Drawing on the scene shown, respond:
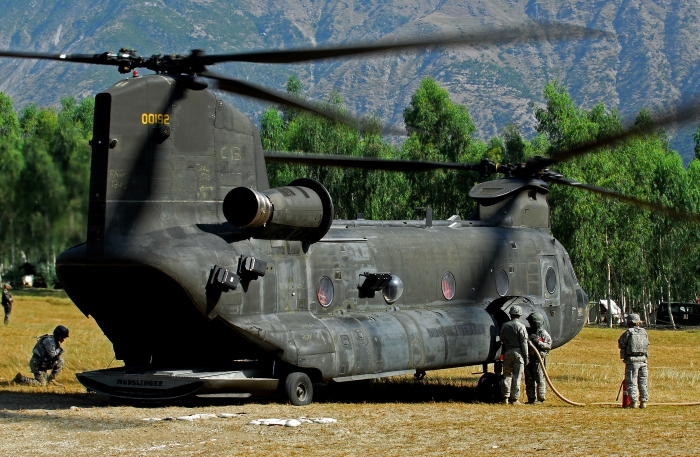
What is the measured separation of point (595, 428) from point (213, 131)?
25.1ft

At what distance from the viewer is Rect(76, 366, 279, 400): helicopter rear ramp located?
50.0 feet

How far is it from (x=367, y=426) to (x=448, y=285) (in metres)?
6.68

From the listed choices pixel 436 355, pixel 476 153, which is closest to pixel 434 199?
pixel 476 153

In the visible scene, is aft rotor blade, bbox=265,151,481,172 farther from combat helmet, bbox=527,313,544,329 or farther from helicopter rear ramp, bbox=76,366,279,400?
helicopter rear ramp, bbox=76,366,279,400

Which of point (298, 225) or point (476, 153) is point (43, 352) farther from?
point (476, 153)

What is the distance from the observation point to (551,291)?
882 inches

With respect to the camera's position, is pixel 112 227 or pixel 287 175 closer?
pixel 112 227

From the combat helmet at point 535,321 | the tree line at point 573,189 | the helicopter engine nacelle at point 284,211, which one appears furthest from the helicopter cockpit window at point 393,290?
the tree line at point 573,189

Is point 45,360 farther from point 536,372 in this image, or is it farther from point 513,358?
point 536,372

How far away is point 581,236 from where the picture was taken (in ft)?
173

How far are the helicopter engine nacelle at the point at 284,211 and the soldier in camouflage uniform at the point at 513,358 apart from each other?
3782 mm

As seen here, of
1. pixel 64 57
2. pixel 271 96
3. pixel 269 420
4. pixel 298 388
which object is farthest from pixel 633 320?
pixel 64 57

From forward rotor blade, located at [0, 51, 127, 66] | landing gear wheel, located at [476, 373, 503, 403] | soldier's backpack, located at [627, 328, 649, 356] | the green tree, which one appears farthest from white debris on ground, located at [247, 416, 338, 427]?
the green tree

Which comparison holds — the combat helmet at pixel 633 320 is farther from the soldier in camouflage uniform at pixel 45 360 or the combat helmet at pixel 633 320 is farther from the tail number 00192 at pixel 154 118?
the soldier in camouflage uniform at pixel 45 360
